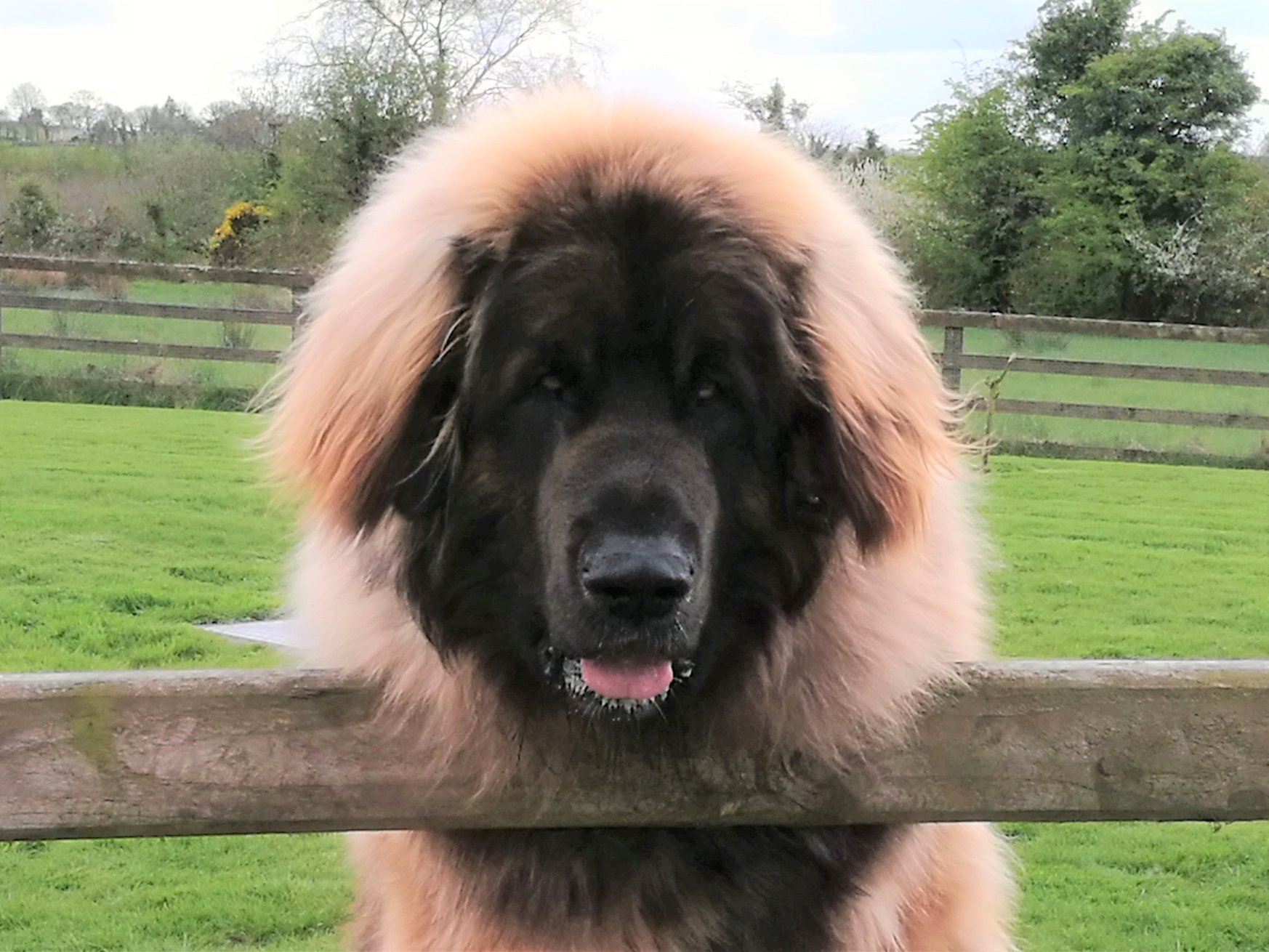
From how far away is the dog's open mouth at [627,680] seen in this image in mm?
1916

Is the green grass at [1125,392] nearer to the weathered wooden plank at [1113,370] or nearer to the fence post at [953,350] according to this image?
the fence post at [953,350]

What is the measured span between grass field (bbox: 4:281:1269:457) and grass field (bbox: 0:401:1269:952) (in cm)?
85

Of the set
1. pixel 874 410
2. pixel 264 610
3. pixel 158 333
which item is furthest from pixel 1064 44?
pixel 874 410

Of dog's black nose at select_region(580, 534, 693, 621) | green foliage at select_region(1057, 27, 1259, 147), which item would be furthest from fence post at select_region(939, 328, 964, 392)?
green foliage at select_region(1057, 27, 1259, 147)

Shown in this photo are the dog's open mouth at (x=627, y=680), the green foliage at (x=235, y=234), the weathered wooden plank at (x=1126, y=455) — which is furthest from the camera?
the green foliage at (x=235, y=234)

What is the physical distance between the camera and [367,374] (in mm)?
2115

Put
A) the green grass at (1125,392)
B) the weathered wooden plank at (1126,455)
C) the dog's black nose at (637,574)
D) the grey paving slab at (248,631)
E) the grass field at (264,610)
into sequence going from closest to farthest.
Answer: the dog's black nose at (637,574), the grass field at (264,610), the grey paving slab at (248,631), the weathered wooden plank at (1126,455), the green grass at (1125,392)

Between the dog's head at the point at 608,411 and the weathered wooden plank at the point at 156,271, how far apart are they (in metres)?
12.0

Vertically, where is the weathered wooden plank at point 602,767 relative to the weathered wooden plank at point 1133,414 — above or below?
above

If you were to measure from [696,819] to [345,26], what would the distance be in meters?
22.1

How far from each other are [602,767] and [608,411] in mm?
521

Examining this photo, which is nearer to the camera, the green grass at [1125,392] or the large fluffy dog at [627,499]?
the large fluffy dog at [627,499]

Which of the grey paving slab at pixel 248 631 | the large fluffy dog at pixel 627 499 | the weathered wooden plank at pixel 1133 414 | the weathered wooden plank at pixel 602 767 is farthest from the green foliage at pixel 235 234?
the weathered wooden plank at pixel 602 767

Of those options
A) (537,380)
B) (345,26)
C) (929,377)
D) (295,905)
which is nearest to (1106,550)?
(295,905)
